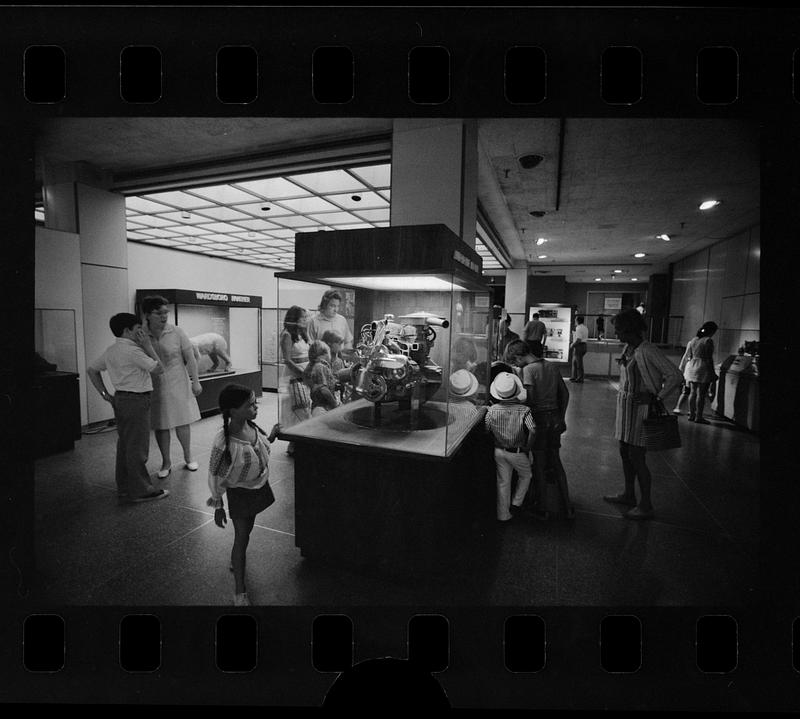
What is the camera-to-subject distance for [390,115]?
1.58m

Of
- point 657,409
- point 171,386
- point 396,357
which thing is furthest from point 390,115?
point 171,386

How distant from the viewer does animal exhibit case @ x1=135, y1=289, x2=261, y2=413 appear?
608 centimetres

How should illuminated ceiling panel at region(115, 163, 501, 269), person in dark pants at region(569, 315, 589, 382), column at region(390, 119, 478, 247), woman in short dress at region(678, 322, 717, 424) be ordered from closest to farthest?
column at region(390, 119, 478, 247) < woman in short dress at region(678, 322, 717, 424) < illuminated ceiling panel at region(115, 163, 501, 269) < person in dark pants at region(569, 315, 589, 382)

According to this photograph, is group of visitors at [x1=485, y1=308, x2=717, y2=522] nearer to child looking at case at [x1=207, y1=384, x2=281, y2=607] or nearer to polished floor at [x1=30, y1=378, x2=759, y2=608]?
polished floor at [x1=30, y1=378, x2=759, y2=608]

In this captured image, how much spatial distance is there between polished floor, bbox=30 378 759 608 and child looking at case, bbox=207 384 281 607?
413mm

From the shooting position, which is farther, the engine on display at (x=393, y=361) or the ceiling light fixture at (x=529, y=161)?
the ceiling light fixture at (x=529, y=161)

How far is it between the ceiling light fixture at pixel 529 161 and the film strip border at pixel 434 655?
13.1 ft

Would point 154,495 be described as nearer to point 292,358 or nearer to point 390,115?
point 292,358

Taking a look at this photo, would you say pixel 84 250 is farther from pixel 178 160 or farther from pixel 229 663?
pixel 229 663

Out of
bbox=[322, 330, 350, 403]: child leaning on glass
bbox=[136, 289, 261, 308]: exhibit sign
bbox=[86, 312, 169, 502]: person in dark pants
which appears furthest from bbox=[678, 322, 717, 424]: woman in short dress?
bbox=[136, 289, 261, 308]: exhibit sign

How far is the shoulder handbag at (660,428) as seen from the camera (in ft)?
8.98

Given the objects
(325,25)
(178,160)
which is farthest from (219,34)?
(178,160)

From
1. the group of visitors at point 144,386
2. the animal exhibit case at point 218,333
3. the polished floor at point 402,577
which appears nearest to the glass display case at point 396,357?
the polished floor at point 402,577

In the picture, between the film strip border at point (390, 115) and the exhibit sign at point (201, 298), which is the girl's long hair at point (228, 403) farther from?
the exhibit sign at point (201, 298)
